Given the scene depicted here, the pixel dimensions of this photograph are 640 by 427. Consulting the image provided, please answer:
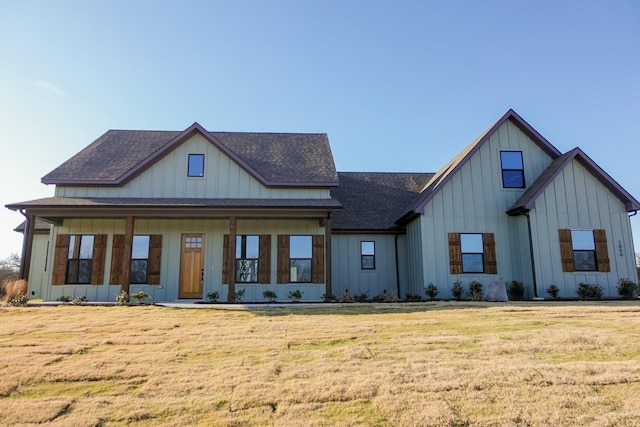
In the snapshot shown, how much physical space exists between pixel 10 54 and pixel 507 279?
18299 millimetres

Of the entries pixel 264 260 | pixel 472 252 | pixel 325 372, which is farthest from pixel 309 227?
pixel 325 372

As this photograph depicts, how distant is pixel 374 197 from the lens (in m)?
18.6

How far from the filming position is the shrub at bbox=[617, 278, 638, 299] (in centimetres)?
1332

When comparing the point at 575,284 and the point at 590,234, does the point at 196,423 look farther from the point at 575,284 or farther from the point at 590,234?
the point at 590,234

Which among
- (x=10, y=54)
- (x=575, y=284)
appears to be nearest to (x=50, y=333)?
(x=10, y=54)

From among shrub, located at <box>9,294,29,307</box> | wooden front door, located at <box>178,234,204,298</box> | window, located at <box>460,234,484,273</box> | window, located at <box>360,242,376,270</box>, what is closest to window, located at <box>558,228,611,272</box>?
window, located at <box>460,234,484,273</box>

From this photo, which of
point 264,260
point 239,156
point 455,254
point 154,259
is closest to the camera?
point 455,254

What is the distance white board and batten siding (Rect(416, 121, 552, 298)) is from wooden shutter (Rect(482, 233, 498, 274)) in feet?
0.52

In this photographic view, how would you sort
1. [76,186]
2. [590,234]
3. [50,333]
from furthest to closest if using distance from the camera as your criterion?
[76,186] → [590,234] → [50,333]

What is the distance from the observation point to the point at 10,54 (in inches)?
521

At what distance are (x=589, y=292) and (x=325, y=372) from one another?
469 inches

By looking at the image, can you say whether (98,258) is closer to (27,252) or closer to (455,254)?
(27,252)

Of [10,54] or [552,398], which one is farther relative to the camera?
[10,54]

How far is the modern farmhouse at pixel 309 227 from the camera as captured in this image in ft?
45.7
